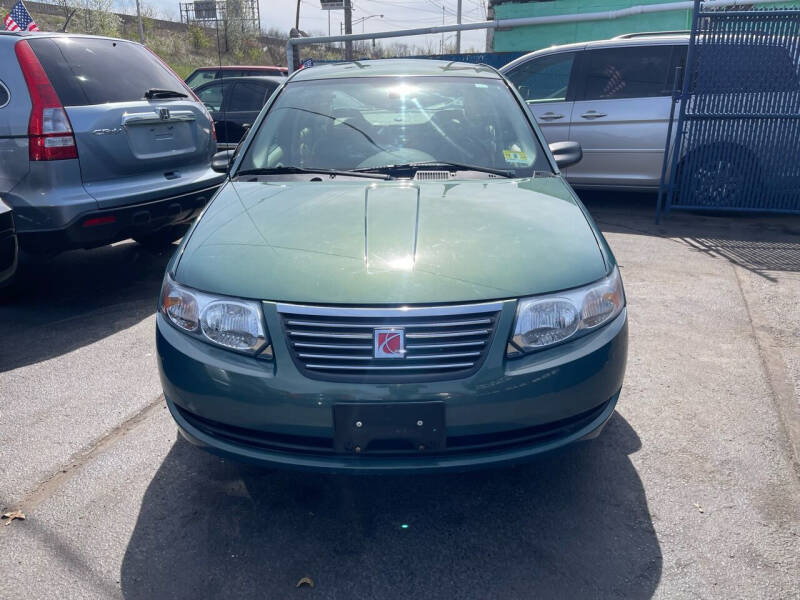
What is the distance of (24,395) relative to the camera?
3.47 meters

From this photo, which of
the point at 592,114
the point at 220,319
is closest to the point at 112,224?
the point at 220,319

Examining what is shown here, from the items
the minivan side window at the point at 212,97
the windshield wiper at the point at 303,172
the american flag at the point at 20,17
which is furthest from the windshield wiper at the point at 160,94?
the american flag at the point at 20,17

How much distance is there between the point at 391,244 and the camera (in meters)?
2.43

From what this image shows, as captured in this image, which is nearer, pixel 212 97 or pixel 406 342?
pixel 406 342

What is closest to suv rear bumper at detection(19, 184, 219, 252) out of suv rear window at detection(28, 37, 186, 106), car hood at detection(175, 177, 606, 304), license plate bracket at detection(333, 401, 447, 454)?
suv rear window at detection(28, 37, 186, 106)

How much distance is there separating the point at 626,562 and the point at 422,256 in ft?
4.09

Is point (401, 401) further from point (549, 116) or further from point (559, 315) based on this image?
point (549, 116)

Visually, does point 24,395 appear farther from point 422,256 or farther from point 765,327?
point 765,327

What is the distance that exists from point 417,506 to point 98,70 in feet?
13.0

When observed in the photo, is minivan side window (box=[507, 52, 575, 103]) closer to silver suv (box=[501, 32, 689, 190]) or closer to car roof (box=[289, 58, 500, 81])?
silver suv (box=[501, 32, 689, 190])

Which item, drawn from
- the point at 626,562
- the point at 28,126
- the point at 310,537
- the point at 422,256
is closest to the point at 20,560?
the point at 310,537

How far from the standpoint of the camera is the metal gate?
6.25m

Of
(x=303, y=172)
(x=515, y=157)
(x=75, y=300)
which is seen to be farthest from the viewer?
(x=75, y=300)

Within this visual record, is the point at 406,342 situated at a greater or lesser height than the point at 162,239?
greater
